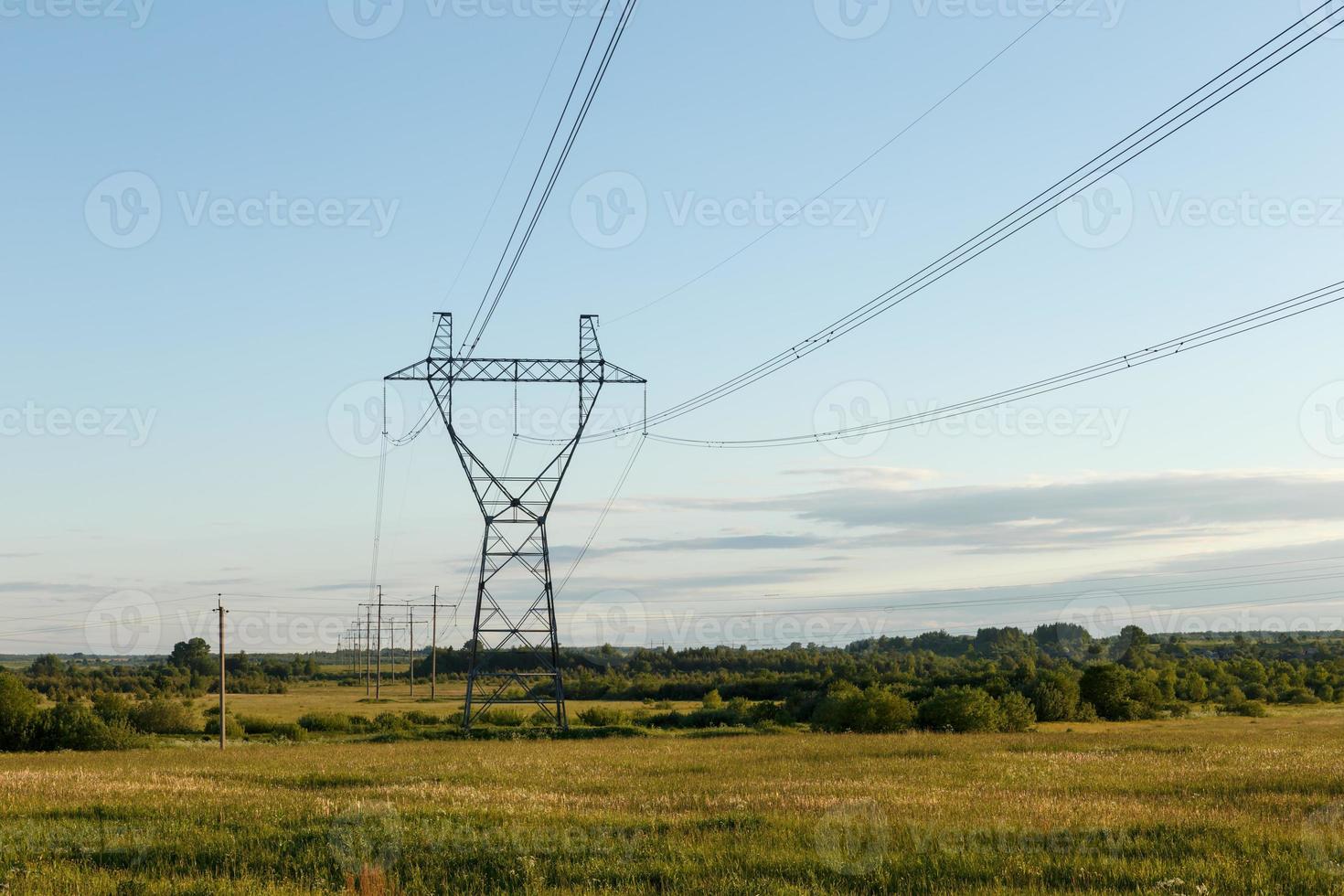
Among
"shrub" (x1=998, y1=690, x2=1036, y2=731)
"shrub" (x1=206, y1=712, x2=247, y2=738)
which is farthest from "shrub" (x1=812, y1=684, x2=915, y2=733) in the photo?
"shrub" (x1=206, y1=712, x2=247, y2=738)

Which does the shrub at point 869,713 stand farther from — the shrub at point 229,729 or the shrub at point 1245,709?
the shrub at point 229,729

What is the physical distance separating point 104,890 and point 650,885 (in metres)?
7.48

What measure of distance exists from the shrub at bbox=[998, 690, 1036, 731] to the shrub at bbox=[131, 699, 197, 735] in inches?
2327

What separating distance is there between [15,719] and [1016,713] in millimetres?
62430

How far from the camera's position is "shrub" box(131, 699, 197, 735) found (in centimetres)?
8719

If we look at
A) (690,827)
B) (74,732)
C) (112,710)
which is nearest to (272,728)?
(112,710)

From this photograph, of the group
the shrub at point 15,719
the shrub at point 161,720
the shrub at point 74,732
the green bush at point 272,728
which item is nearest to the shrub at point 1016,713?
the green bush at point 272,728

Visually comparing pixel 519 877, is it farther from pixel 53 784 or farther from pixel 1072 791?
pixel 53 784

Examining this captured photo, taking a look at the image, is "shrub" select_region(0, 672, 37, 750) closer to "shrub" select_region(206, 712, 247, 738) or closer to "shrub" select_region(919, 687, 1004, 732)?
"shrub" select_region(206, 712, 247, 738)

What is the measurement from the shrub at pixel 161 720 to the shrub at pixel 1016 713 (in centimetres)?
5911

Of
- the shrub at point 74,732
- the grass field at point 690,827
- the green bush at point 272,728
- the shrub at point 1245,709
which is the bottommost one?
the shrub at point 1245,709

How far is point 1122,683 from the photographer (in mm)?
97375

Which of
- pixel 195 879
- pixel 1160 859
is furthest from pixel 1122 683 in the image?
pixel 195 879

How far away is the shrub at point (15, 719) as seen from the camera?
2655 inches
